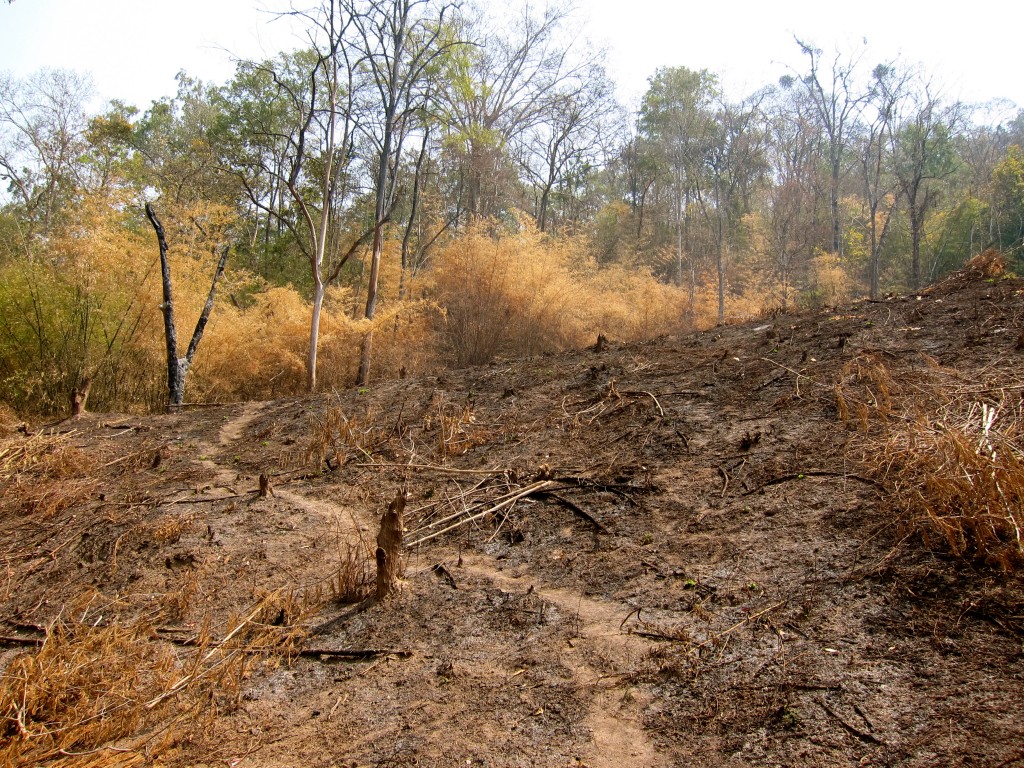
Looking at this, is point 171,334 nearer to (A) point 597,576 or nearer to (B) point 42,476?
(B) point 42,476

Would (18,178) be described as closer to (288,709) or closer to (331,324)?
(331,324)

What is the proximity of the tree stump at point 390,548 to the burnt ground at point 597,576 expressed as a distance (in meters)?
0.14

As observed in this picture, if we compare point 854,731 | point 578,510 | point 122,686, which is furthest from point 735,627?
point 122,686

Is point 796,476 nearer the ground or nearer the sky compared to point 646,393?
nearer the ground

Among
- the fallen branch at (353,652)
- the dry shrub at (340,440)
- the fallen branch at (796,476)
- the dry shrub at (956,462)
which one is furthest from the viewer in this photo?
the dry shrub at (340,440)

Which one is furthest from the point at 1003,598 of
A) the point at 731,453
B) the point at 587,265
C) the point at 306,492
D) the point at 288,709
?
the point at 587,265

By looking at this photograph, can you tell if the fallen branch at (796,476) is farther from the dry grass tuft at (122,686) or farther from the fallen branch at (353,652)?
the dry grass tuft at (122,686)

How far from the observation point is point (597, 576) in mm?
3848

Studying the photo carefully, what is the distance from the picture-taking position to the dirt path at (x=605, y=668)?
8.05 feet

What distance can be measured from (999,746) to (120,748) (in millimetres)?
3159

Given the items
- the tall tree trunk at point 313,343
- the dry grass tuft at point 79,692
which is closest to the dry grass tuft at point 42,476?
the dry grass tuft at point 79,692

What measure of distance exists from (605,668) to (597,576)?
890mm

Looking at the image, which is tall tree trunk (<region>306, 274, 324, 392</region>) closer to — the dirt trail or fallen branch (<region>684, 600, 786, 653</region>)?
the dirt trail

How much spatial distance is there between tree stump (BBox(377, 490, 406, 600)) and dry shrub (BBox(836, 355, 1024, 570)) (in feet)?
8.76
